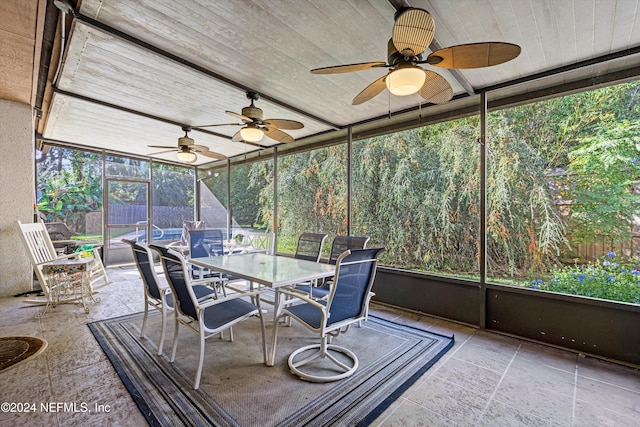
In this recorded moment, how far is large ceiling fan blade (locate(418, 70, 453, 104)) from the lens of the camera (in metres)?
2.11

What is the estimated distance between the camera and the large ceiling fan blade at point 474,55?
5.42 feet

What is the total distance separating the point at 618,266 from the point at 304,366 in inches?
130

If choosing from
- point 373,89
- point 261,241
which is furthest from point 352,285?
point 261,241

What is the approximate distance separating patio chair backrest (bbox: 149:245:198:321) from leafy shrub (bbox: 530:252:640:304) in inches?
132

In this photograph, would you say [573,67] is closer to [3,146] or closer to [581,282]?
[581,282]

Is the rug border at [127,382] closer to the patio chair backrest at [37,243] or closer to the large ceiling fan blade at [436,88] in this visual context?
the patio chair backrest at [37,243]

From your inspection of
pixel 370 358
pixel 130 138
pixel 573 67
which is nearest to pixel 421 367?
pixel 370 358

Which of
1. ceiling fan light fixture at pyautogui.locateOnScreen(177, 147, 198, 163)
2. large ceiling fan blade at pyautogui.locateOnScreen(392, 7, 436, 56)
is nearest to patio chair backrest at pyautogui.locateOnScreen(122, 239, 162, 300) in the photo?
ceiling fan light fixture at pyautogui.locateOnScreen(177, 147, 198, 163)

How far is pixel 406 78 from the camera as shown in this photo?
1.82 metres

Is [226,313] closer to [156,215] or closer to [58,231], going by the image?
[58,231]

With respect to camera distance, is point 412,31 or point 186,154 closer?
point 412,31

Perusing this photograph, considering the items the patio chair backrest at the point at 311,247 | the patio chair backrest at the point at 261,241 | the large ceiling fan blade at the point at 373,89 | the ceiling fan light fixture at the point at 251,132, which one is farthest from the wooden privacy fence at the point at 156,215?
the large ceiling fan blade at the point at 373,89

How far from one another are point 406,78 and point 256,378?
237 centimetres

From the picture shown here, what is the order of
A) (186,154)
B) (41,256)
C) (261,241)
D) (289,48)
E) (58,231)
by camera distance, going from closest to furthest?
(289,48) < (41,256) < (186,154) < (261,241) < (58,231)
